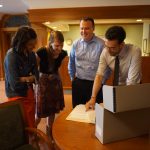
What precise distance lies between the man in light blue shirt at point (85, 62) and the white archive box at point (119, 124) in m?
1.06

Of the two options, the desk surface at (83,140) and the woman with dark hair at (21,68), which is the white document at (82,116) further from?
the woman with dark hair at (21,68)

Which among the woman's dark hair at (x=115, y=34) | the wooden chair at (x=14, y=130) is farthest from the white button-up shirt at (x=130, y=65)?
the wooden chair at (x=14, y=130)

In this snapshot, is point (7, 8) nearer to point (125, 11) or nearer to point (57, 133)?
point (125, 11)

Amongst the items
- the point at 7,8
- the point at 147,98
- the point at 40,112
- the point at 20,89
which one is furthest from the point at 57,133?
the point at 7,8

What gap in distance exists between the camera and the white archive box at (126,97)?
102cm

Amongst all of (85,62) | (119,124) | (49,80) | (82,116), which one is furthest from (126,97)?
(49,80)

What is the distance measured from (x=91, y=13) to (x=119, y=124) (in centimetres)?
427

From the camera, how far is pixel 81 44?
7.83 ft

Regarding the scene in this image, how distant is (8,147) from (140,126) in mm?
957

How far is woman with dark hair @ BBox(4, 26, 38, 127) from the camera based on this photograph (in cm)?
183

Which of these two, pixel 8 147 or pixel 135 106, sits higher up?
pixel 135 106

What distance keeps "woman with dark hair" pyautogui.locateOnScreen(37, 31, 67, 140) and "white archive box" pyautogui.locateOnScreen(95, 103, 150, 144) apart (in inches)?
51.6

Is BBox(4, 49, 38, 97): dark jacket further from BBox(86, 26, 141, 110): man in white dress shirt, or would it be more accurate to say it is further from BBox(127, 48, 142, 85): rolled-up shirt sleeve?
BBox(127, 48, 142, 85): rolled-up shirt sleeve

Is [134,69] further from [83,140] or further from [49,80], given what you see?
[49,80]
